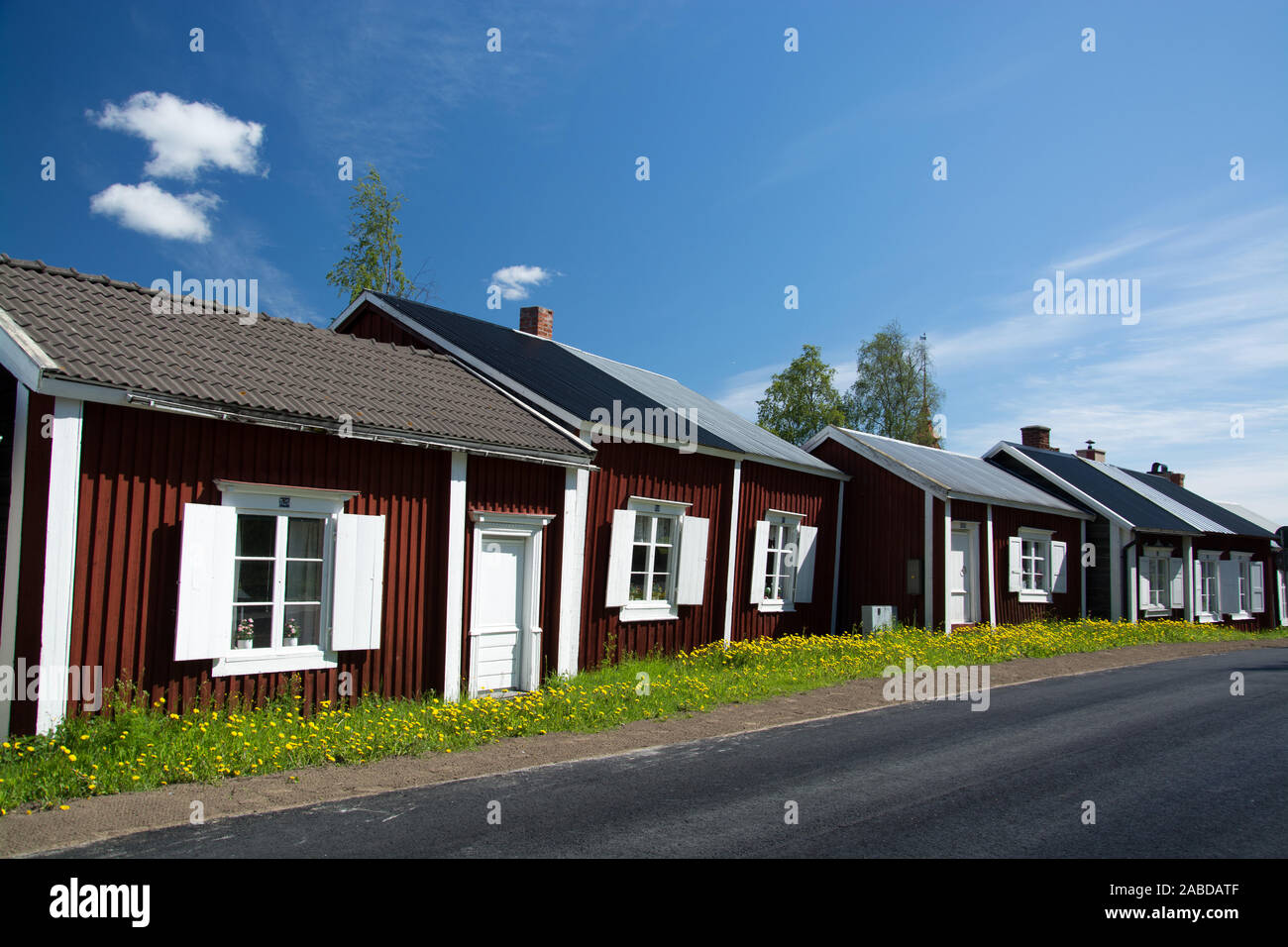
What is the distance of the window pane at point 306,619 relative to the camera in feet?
29.5

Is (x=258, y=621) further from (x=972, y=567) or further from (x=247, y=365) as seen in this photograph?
(x=972, y=567)

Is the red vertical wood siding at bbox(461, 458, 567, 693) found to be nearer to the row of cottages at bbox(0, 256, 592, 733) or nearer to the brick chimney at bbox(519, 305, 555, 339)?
the row of cottages at bbox(0, 256, 592, 733)

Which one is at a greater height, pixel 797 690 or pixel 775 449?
pixel 775 449

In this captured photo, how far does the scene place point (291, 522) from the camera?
8984 mm

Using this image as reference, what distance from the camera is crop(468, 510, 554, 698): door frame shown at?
35.5ft

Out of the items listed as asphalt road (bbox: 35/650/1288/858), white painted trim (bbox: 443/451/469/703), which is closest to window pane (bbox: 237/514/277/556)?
white painted trim (bbox: 443/451/469/703)

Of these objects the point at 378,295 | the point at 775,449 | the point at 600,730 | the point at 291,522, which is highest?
the point at 378,295

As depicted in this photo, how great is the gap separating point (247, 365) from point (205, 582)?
266cm

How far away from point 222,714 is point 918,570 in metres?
14.0

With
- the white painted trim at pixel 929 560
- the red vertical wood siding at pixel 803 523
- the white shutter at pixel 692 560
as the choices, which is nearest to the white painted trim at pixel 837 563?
the red vertical wood siding at pixel 803 523

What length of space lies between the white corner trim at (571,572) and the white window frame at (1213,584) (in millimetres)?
22173
